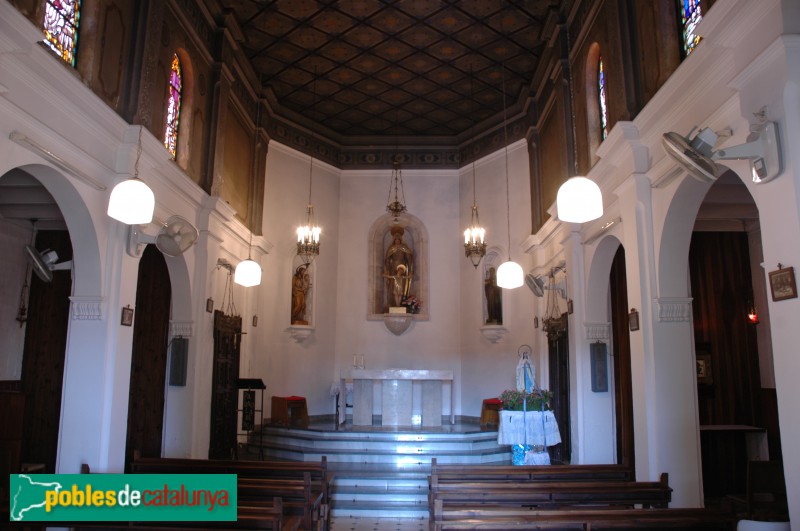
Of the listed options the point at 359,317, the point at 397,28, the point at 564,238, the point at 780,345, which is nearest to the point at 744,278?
the point at 564,238

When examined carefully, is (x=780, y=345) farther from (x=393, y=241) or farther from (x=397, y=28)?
(x=393, y=241)

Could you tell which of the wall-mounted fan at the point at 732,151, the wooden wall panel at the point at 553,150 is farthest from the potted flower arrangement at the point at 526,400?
the wall-mounted fan at the point at 732,151

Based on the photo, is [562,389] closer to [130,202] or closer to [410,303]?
[410,303]

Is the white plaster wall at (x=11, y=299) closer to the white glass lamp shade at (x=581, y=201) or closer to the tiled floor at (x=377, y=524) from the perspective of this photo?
the tiled floor at (x=377, y=524)

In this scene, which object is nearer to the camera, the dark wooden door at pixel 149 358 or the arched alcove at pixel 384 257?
the dark wooden door at pixel 149 358

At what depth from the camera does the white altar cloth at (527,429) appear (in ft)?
29.6

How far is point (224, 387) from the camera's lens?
34.9 ft

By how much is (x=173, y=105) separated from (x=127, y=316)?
12.4ft

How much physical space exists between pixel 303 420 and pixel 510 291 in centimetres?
545

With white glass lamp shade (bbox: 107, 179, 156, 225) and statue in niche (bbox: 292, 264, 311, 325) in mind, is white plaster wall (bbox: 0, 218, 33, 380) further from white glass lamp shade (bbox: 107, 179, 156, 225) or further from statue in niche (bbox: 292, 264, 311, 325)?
statue in niche (bbox: 292, 264, 311, 325)

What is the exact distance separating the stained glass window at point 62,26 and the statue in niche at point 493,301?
384 inches

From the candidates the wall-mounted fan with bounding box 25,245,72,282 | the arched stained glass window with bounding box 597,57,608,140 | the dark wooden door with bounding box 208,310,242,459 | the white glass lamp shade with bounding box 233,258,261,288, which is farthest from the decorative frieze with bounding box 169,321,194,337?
the arched stained glass window with bounding box 597,57,608,140

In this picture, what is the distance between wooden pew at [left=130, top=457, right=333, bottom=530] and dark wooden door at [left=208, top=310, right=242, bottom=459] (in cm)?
360

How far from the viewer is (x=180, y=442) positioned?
9.27m
